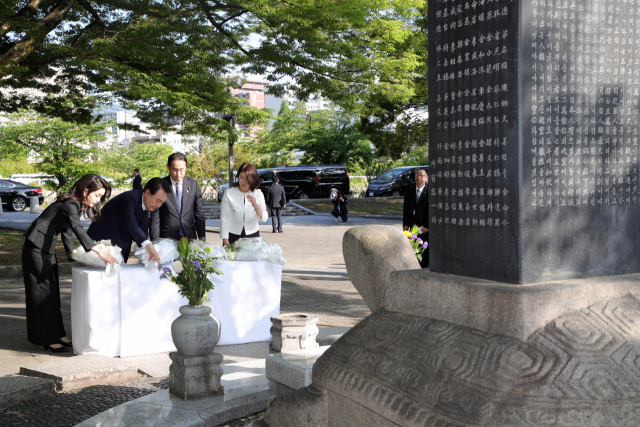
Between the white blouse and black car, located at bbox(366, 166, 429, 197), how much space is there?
2398 cm

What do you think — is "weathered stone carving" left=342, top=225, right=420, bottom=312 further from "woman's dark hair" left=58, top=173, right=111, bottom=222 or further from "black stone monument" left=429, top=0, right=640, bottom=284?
"woman's dark hair" left=58, top=173, right=111, bottom=222

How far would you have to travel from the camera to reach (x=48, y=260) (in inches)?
233

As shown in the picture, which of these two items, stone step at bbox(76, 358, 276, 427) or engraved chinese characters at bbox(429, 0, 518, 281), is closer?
engraved chinese characters at bbox(429, 0, 518, 281)

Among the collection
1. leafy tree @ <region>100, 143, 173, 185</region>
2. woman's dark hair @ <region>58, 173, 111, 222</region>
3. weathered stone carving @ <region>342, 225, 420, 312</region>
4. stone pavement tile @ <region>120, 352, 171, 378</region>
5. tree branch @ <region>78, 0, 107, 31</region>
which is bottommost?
stone pavement tile @ <region>120, 352, 171, 378</region>

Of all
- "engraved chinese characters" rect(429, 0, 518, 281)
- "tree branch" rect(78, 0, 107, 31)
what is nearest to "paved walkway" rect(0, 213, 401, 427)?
"engraved chinese characters" rect(429, 0, 518, 281)

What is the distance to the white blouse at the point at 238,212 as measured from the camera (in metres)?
6.54

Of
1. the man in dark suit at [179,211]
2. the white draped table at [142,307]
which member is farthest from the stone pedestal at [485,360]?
the man in dark suit at [179,211]

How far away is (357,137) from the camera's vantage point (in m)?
39.6

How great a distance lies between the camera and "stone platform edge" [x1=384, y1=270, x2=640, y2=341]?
8.89 ft

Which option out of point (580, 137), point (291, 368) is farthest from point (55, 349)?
point (580, 137)

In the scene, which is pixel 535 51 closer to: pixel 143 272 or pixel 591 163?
pixel 591 163

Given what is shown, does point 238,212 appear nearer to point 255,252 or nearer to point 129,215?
point 255,252

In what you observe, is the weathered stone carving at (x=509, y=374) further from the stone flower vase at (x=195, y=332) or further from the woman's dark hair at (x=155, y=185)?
the woman's dark hair at (x=155, y=185)

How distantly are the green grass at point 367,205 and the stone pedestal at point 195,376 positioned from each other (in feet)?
67.1
